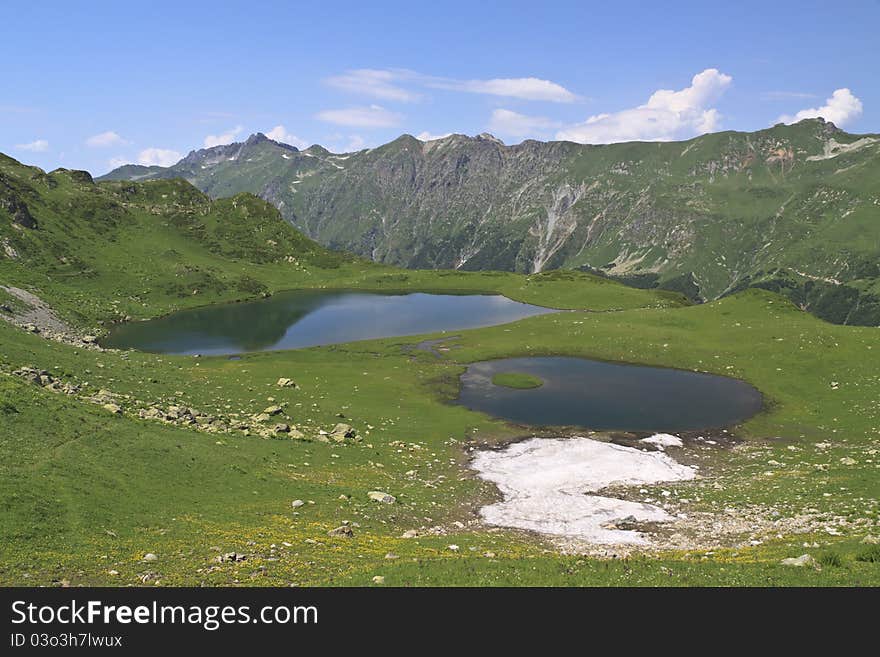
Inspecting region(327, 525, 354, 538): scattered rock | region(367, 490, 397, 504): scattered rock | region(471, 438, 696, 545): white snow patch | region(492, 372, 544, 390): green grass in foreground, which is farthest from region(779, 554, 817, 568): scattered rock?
region(492, 372, 544, 390): green grass in foreground

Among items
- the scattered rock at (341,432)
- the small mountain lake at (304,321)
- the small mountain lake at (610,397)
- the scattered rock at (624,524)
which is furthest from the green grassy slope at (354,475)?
the small mountain lake at (304,321)

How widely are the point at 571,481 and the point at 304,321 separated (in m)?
118

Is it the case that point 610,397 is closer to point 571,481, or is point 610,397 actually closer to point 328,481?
point 571,481

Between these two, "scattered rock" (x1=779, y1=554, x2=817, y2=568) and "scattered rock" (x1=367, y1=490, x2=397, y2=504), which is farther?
"scattered rock" (x1=367, y1=490, x2=397, y2=504)

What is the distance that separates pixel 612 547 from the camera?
30109mm

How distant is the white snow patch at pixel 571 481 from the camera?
116 feet

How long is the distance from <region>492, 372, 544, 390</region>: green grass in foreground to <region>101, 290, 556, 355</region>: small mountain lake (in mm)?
47775

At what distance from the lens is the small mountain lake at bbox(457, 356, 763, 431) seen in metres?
66.0

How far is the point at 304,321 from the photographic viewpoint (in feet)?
495

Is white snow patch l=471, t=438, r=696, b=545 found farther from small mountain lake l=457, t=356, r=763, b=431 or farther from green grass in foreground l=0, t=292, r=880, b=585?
small mountain lake l=457, t=356, r=763, b=431

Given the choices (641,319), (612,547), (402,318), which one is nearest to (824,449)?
(612,547)

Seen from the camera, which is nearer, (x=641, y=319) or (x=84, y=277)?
(x=641, y=319)
